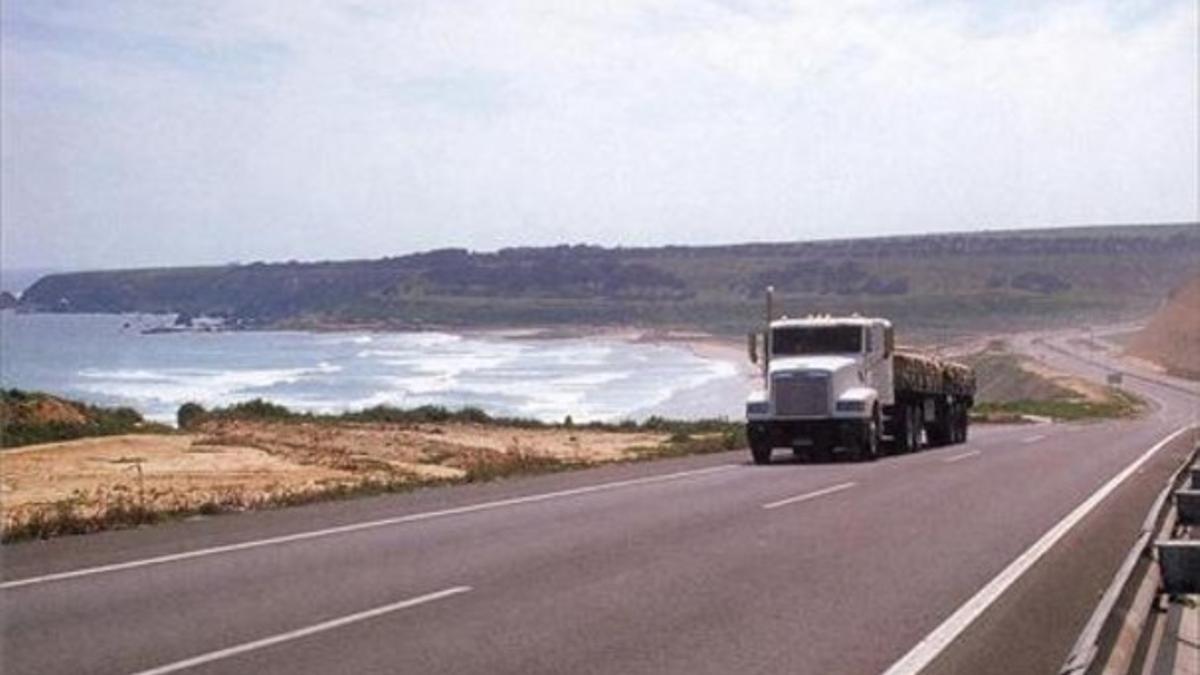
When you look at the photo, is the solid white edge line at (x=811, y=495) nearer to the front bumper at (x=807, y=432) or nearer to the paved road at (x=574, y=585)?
the paved road at (x=574, y=585)

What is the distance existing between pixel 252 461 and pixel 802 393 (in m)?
10.6

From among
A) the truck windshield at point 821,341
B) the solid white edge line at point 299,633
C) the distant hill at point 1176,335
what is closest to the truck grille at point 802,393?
the truck windshield at point 821,341

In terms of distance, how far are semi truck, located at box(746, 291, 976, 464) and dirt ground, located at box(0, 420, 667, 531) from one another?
155 inches

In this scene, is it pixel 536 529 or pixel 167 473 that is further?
pixel 167 473

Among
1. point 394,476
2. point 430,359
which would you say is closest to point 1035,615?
point 394,476

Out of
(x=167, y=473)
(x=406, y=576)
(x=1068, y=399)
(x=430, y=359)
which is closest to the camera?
(x=406, y=576)

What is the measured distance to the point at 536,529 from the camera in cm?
1683

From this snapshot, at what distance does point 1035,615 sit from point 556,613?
3.34 meters

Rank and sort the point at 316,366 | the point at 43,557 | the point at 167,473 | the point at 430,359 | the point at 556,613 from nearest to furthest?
the point at 556,613, the point at 43,557, the point at 167,473, the point at 316,366, the point at 430,359

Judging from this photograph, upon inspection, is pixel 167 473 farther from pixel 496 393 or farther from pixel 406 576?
pixel 496 393

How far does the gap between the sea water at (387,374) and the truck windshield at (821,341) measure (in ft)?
115

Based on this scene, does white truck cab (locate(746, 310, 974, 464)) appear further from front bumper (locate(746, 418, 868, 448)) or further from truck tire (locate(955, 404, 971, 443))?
truck tire (locate(955, 404, 971, 443))

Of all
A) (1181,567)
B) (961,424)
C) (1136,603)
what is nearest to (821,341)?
(961,424)

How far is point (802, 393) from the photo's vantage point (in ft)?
103
